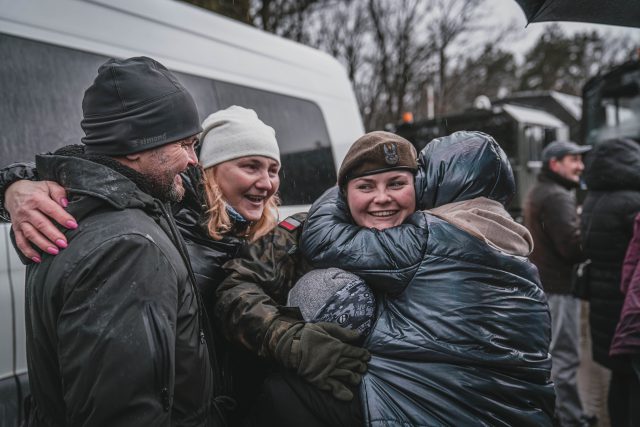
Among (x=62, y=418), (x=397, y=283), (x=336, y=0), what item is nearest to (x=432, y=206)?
(x=397, y=283)

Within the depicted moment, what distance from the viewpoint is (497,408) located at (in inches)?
57.5

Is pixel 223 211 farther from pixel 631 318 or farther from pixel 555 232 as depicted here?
pixel 555 232

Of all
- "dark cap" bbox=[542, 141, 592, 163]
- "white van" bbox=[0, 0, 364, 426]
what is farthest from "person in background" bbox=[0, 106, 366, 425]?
"dark cap" bbox=[542, 141, 592, 163]

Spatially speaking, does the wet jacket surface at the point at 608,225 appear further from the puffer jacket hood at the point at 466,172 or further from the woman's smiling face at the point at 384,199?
the woman's smiling face at the point at 384,199

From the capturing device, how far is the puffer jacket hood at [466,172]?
5.38ft

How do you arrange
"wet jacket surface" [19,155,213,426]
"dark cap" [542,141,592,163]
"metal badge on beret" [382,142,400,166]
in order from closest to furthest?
1. "wet jacket surface" [19,155,213,426]
2. "metal badge on beret" [382,142,400,166]
3. "dark cap" [542,141,592,163]

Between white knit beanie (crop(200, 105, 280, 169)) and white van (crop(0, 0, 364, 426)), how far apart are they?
0.68 m

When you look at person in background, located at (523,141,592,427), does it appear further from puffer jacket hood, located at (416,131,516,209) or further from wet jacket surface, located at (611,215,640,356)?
puffer jacket hood, located at (416,131,516,209)

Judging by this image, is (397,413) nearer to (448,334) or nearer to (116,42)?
(448,334)

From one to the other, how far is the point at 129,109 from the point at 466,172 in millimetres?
1013

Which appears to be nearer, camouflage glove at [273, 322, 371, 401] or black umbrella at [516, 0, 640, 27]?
camouflage glove at [273, 322, 371, 401]

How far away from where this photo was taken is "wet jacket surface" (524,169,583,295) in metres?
3.94

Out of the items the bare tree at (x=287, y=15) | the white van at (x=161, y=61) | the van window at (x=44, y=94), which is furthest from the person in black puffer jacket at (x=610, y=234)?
the bare tree at (x=287, y=15)

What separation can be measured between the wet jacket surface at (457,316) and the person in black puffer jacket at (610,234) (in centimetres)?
215
